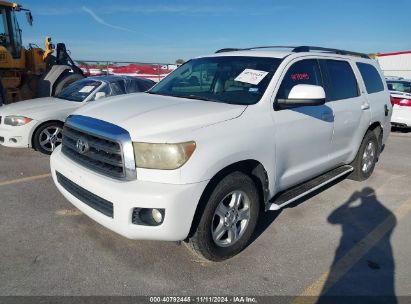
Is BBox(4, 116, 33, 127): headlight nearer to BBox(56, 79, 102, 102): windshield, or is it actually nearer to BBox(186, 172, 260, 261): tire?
BBox(56, 79, 102, 102): windshield

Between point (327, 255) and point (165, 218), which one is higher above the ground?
point (165, 218)

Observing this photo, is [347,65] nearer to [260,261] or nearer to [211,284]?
[260,261]

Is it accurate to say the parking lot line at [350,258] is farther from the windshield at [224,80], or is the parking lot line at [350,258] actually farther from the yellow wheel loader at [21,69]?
the yellow wheel loader at [21,69]

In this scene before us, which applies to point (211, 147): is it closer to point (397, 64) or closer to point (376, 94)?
point (376, 94)

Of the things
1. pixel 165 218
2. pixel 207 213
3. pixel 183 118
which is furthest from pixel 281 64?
pixel 165 218

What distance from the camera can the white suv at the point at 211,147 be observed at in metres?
2.83

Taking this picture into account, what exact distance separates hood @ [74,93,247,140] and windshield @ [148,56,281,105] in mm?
261

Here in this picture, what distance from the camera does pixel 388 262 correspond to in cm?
342

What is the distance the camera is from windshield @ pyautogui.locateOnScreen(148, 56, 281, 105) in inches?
145

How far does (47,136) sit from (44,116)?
1.27ft

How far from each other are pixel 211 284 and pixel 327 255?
4.15ft

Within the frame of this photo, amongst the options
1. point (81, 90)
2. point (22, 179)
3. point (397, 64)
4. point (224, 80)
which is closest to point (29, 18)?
point (81, 90)

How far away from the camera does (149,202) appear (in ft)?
8.95

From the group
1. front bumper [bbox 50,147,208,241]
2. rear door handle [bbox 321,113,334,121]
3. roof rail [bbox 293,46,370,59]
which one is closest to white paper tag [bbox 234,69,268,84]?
roof rail [bbox 293,46,370,59]
